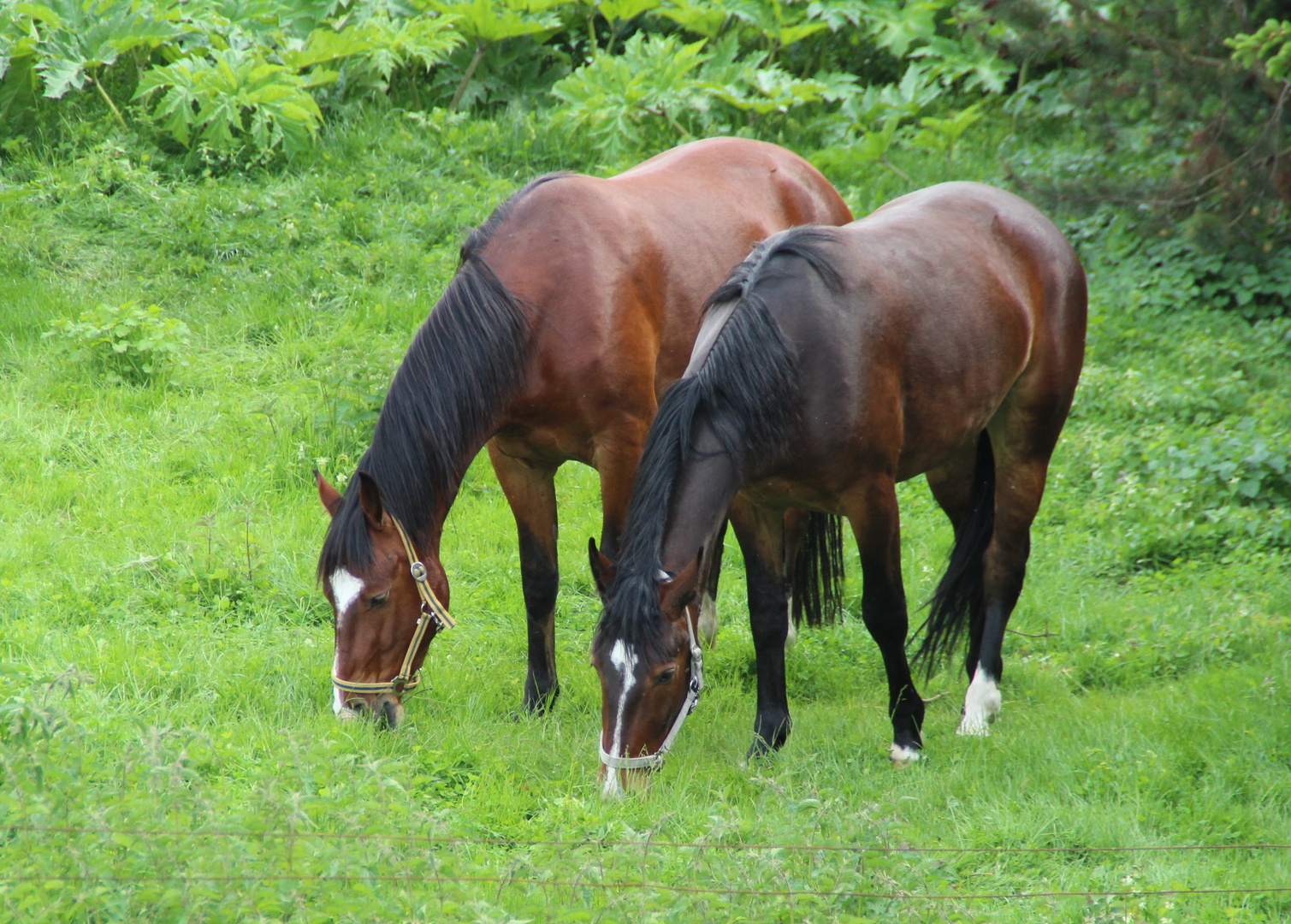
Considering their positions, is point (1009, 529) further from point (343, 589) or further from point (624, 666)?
point (343, 589)

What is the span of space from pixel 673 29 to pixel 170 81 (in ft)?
15.2

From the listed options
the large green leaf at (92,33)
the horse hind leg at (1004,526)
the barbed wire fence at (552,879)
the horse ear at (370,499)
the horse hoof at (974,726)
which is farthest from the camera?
the large green leaf at (92,33)

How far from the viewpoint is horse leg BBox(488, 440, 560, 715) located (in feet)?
16.3

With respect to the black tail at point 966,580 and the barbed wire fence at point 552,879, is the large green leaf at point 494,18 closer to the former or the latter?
the black tail at point 966,580

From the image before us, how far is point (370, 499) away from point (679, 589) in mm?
1214

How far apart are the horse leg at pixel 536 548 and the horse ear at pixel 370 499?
2.86ft

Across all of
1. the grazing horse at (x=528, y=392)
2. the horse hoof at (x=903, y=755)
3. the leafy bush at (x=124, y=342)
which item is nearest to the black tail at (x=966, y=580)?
the horse hoof at (x=903, y=755)

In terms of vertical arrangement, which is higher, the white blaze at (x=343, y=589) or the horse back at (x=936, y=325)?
the horse back at (x=936, y=325)

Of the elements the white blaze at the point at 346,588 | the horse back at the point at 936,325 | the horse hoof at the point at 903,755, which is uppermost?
the horse back at the point at 936,325

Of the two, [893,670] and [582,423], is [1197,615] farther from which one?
[582,423]

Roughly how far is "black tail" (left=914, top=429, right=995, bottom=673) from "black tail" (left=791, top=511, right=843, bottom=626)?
1.47 ft

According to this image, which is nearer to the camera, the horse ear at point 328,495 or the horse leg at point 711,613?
the horse ear at point 328,495

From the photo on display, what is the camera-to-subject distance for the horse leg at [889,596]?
14.0 feet

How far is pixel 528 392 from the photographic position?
14.9ft
